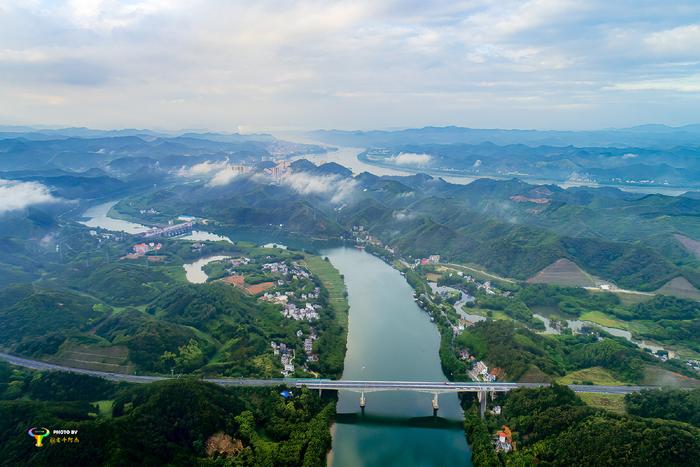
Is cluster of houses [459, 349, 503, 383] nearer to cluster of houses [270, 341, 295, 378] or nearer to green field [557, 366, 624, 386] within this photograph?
green field [557, 366, 624, 386]

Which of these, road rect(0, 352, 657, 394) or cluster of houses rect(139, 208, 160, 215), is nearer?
road rect(0, 352, 657, 394)

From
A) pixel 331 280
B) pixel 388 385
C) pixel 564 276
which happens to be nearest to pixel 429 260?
pixel 331 280

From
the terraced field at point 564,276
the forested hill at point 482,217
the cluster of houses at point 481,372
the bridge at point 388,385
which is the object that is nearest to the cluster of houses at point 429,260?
the forested hill at point 482,217

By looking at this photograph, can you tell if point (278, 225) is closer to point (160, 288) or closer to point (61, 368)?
point (160, 288)

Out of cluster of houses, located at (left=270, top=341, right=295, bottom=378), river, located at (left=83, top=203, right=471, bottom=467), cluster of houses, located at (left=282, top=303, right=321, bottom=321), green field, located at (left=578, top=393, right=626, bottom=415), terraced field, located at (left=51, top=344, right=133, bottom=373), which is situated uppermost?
terraced field, located at (left=51, top=344, right=133, bottom=373)

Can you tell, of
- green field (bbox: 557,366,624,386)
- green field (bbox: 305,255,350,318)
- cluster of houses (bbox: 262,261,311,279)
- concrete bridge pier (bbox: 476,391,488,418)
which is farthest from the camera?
cluster of houses (bbox: 262,261,311,279)

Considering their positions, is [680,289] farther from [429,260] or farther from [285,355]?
[285,355]

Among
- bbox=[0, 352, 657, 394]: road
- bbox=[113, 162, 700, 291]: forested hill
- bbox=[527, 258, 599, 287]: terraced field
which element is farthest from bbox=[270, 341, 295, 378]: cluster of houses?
bbox=[113, 162, 700, 291]: forested hill

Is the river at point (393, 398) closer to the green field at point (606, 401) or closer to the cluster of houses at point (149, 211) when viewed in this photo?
the green field at point (606, 401)

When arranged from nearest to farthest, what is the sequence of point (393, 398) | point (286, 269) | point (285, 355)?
point (393, 398) < point (285, 355) < point (286, 269)

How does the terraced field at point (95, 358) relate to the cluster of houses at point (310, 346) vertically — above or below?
above
